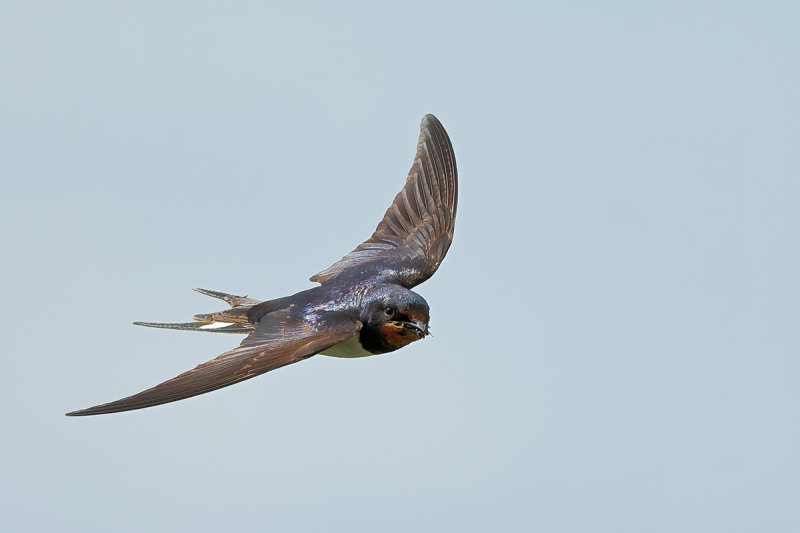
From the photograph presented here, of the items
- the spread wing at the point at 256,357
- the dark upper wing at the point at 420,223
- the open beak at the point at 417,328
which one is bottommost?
the spread wing at the point at 256,357

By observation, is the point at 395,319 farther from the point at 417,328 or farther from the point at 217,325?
the point at 217,325

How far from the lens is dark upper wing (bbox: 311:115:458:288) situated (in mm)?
9523

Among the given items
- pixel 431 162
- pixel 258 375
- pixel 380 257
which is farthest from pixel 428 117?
pixel 258 375

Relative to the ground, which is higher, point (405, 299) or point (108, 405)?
point (405, 299)

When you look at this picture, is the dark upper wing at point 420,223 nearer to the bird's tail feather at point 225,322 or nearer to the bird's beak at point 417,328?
the bird's tail feather at point 225,322

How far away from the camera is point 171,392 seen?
23.7 ft

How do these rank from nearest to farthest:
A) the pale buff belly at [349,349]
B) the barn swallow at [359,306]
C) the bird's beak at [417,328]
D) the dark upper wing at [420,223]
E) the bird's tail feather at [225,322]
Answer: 1. the barn swallow at [359,306]
2. the bird's beak at [417,328]
3. the pale buff belly at [349,349]
4. the bird's tail feather at [225,322]
5. the dark upper wing at [420,223]

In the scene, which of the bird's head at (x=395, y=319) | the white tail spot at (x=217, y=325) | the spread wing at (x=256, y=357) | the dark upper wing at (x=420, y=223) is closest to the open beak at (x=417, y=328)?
the bird's head at (x=395, y=319)

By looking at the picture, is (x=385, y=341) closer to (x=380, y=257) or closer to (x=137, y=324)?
(x=380, y=257)

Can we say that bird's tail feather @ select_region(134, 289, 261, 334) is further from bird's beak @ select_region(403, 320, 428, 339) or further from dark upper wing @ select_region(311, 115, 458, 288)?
bird's beak @ select_region(403, 320, 428, 339)

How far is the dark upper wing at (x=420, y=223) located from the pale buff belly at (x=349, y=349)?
73cm

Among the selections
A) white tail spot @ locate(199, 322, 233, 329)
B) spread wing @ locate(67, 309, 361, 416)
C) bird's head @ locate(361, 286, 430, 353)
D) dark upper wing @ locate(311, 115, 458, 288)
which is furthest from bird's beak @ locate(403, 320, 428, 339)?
white tail spot @ locate(199, 322, 233, 329)

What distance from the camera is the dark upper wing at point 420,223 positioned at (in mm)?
9523

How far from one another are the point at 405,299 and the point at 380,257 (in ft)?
4.32
